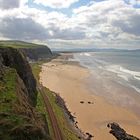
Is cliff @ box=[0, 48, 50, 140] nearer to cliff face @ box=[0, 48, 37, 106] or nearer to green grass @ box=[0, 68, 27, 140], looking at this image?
green grass @ box=[0, 68, 27, 140]

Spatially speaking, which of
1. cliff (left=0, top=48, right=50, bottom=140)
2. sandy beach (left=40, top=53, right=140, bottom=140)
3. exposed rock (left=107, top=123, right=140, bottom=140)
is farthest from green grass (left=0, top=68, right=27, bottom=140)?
exposed rock (left=107, top=123, right=140, bottom=140)

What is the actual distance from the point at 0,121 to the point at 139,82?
8740 cm

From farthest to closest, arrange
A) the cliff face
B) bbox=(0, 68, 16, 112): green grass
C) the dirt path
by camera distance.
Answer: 1. the cliff face
2. the dirt path
3. bbox=(0, 68, 16, 112): green grass

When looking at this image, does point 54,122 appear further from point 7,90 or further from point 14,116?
point 14,116

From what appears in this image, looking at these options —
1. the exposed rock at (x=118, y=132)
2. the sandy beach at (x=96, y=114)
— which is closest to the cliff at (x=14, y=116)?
the sandy beach at (x=96, y=114)

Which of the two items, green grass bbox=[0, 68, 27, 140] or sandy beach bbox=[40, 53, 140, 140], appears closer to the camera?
green grass bbox=[0, 68, 27, 140]

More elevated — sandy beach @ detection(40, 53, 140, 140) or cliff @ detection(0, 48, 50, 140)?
cliff @ detection(0, 48, 50, 140)

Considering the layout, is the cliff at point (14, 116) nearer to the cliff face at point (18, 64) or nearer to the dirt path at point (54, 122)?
the cliff face at point (18, 64)

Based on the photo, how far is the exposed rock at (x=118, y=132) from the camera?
4830cm

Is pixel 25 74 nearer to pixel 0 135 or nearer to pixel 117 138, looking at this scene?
pixel 117 138

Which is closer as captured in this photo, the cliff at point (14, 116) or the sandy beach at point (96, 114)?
the cliff at point (14, 116)

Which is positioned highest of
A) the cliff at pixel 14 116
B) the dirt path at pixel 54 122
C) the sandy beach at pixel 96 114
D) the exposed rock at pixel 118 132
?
the cliff at pixel 14 116

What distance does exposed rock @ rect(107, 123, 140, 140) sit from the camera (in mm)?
48300

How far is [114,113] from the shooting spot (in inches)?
2542
